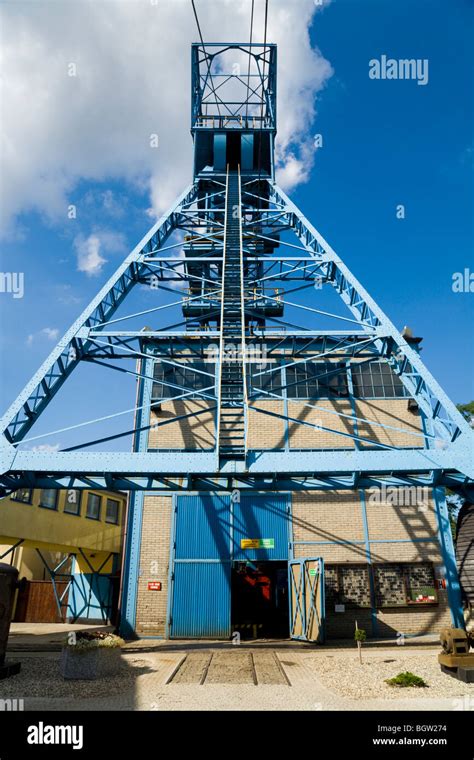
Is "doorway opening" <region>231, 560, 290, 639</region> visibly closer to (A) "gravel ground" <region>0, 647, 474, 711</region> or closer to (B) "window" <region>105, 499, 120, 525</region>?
(A) "gravel ground" <region>0, 647, 474, 711</region>

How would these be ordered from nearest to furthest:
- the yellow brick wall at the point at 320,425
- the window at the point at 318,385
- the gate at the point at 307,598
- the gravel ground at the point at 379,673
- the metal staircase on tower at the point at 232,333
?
the gravel ground at the point at 379,673 < the metal staircase on tower at the point at 232,333 < the gate at the point at 307,598 < the yellow brick wall at the point at 320,425 < the window at the point at 318,385

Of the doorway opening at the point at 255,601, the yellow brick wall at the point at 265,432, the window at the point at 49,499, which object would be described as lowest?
the doorway opening at the point at 255,601

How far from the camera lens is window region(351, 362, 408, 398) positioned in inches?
627

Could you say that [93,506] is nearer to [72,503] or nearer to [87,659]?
[72,503]

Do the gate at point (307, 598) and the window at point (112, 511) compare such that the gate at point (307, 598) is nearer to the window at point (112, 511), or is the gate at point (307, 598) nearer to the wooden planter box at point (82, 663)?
the wooden planter box at point (82, 663)

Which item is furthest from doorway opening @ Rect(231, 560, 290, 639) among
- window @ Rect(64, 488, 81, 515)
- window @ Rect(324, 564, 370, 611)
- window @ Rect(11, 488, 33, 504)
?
window @ Rect(64, 488, 81, 515)

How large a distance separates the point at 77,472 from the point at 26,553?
18.5 m

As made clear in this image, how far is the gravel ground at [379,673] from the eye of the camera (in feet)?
22.0

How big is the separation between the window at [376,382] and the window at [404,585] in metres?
5.44

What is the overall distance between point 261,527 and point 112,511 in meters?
14.0

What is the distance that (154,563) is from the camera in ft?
44.5

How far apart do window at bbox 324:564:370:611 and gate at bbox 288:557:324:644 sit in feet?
3.15

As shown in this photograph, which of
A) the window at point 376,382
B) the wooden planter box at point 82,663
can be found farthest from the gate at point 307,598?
the window at point 376,382
